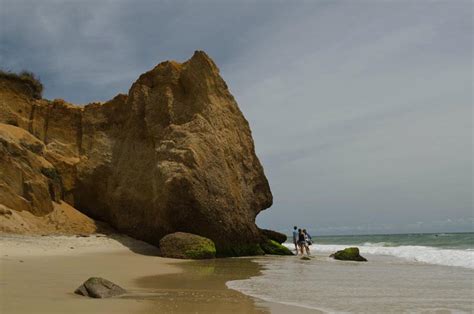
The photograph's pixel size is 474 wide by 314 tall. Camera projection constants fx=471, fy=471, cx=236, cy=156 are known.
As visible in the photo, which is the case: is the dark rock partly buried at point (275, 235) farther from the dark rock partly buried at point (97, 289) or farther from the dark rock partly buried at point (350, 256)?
the dark rock partly buried at point (97, 289)

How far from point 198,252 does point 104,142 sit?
8725 mm

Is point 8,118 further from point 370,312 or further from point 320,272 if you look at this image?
point 370,312

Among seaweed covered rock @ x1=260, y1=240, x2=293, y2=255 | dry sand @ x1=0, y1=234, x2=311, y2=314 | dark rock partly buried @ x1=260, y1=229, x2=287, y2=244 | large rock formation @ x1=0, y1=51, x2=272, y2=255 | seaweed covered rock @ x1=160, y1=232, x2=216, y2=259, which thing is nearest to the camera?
dry sand @ x1=0, y1=234, x2=311, y2=314

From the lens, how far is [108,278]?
9.86 meters

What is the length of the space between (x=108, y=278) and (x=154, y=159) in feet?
33.5

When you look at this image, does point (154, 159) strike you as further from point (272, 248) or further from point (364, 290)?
point (364, 290)

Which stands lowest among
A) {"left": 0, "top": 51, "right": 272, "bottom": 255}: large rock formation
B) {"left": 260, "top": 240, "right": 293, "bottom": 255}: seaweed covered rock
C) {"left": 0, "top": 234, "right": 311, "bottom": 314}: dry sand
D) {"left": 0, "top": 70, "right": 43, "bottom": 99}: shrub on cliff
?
{"left": 0, "top": 234, "right": 311, "bottom": 314}: dry sand

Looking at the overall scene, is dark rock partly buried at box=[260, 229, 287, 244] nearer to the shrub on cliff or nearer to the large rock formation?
the large rock formation

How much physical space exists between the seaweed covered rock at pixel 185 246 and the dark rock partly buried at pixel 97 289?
8.82 m

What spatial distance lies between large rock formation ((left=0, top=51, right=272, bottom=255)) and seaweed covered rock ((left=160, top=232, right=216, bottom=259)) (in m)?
1.09

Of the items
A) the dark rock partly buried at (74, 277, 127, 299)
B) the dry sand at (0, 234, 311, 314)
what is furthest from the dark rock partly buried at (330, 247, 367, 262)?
the dark rock partly buried at (74, 277, 127, 299)

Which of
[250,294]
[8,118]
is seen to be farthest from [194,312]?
[8,118]

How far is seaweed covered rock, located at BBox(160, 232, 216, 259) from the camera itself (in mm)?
16438

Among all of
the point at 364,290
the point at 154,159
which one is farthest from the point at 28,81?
the point at 364,290
